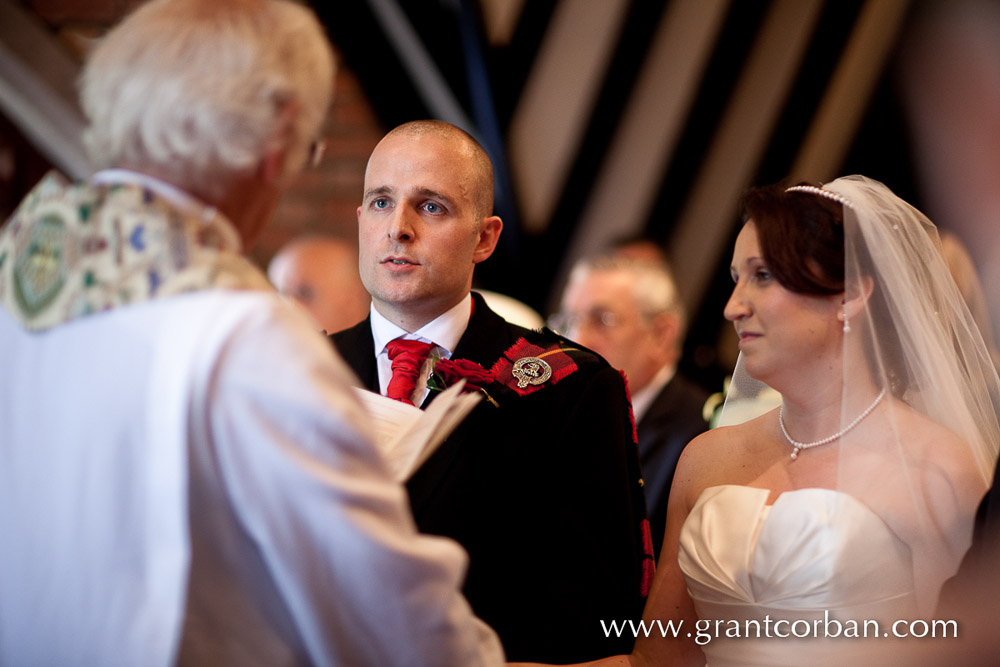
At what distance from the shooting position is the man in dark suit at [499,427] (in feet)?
6.92

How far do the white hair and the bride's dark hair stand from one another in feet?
3.82

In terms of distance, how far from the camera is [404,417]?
180cm

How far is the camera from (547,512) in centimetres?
219

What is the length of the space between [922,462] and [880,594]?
0.98ft

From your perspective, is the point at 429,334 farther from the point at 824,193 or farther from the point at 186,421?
the point at 186,421

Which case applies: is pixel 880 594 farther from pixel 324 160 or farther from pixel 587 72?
pixel 587 72

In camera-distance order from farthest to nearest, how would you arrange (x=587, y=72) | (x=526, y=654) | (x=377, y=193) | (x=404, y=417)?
(x=587, y=72)
(x=377, y=193)
(x=526, y=654)
(x=404, y=417)

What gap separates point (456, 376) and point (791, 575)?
2.86 feet

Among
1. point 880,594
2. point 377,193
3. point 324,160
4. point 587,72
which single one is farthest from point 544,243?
point 880,594

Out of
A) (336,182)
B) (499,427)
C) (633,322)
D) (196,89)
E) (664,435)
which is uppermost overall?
(196,89)

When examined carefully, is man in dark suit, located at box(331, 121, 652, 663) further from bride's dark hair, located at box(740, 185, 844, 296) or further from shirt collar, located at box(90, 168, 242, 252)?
shirt collar, located at box(90, 168, 242, 252)

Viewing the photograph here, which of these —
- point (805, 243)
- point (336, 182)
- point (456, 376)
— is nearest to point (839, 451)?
point (805, 243)

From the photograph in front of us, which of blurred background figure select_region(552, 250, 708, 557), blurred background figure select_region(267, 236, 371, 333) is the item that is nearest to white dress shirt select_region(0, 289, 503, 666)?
blurred background figure select_region(552, 250, 708, 557)

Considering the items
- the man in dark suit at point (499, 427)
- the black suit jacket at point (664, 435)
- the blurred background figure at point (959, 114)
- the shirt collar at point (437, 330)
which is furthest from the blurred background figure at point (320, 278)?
the blurred background figure at point (959, 114)
